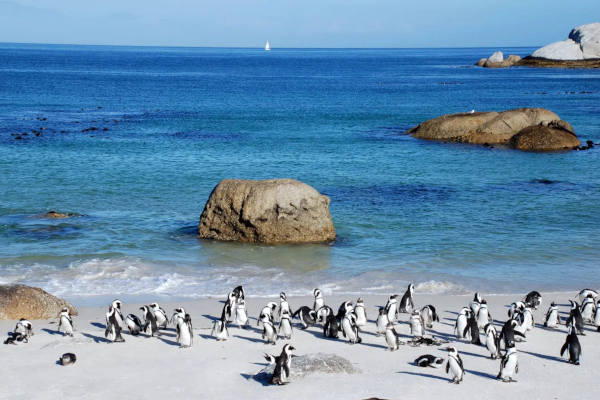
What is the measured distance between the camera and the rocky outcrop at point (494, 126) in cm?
4578

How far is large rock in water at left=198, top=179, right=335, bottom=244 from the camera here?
23641 millimetres

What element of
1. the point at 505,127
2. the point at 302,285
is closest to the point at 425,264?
the point at 302,285

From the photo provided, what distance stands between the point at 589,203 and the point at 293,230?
45.2 feet

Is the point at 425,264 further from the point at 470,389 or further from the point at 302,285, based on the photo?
the point at 470,389

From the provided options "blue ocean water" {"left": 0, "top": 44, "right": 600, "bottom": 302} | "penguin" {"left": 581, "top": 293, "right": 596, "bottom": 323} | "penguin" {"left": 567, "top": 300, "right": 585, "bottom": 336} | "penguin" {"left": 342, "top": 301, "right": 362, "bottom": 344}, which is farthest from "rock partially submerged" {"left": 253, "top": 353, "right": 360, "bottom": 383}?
"penguin" {"left": 581, "top": 293, "right": 596, "bottom": 323}

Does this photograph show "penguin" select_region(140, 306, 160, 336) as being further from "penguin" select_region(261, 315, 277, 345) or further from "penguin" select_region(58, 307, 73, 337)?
"penguin" select_region(261, 315, 277, 345)

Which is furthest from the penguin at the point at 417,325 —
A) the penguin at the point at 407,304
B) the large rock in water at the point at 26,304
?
the large rock in water at the point at 26,304

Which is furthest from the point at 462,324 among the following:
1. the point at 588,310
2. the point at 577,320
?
the point at 588,310

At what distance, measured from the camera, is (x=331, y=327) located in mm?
15742

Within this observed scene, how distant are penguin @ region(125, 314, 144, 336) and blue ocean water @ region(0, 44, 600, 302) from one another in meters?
3.26

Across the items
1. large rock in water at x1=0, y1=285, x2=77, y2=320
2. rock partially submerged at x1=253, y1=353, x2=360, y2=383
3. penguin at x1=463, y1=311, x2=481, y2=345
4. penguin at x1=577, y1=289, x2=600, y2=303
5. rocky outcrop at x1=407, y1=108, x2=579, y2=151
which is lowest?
large rock in water at x1=0, y1=285, x2=77, y2=320

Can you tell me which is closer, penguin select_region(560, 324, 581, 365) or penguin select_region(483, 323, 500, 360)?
penguin select_region(560, 324, 581, 365)

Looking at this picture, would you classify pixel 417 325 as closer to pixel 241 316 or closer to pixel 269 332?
pixel 269 332

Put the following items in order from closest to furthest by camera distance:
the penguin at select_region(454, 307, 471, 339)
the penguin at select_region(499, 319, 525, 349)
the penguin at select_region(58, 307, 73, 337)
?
the penguin at select_region(499, 319, 525, 349) < the penguin at select_region(58, 307, 73, 337) < the penguin at select_region(454, 307, 471, 339)
